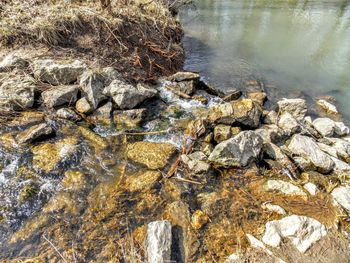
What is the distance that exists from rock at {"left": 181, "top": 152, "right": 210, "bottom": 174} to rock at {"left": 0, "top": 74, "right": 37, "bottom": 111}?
9.18 ft

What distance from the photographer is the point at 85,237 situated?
105 inches

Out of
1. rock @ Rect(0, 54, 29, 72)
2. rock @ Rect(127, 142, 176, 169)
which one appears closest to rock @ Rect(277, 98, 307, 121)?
rock @ Rect(127, 142, 176, 169)

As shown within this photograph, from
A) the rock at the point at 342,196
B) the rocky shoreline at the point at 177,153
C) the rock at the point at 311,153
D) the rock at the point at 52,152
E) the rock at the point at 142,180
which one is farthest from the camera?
the rock at the point at 311,153

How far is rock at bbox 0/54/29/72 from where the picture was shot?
4.43 metres

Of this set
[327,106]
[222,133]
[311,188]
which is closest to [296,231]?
[311,188]

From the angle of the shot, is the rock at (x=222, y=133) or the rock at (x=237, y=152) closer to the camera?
the rock at (x=237, y=152)

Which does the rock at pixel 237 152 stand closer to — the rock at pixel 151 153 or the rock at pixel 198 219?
the rock at pixel 151 153

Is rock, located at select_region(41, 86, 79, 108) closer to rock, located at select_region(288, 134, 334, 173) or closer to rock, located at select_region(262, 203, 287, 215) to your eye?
rock, located at select_region(262, 203, 287, 215)

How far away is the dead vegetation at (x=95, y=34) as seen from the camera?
4.94 m

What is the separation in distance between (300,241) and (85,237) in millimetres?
2280

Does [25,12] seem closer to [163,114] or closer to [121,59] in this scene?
[121,59]

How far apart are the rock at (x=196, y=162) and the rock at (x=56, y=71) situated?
8.52 ft

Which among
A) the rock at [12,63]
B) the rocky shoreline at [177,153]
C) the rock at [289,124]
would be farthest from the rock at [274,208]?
the rock at [12,63]

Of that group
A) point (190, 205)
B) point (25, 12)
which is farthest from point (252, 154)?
point (25, 12)
